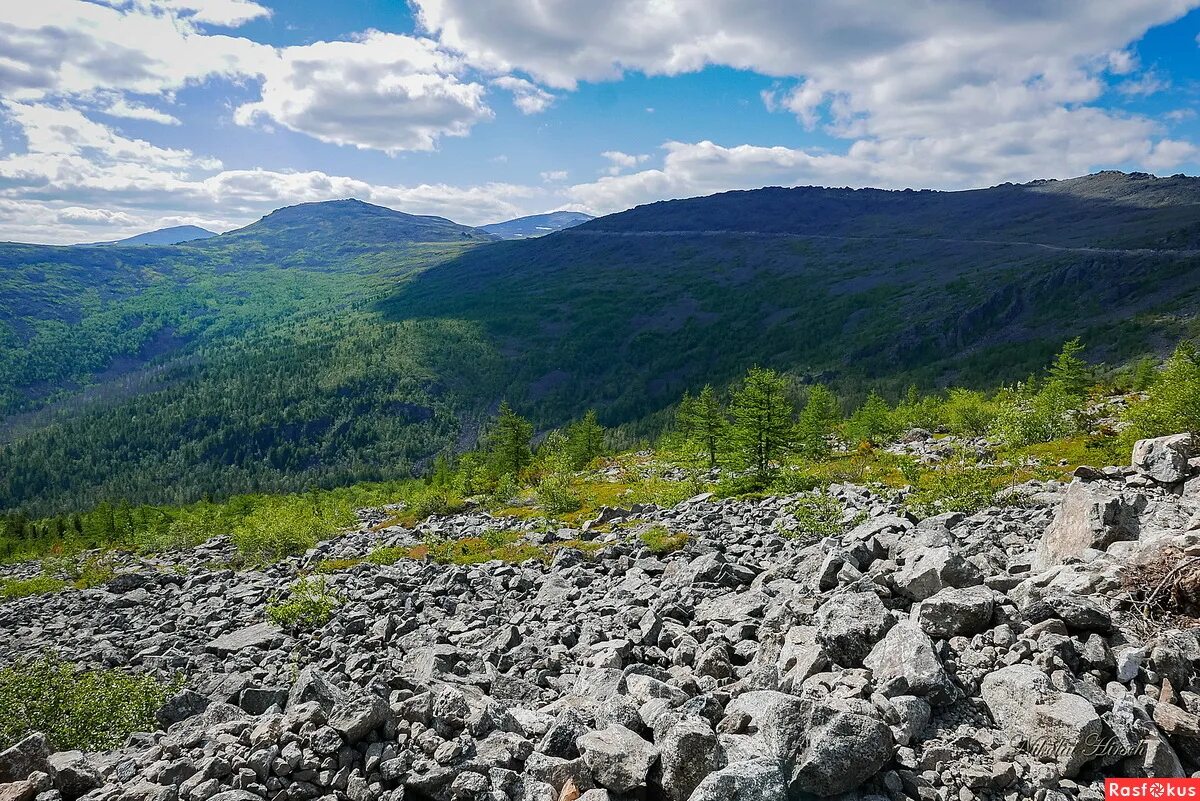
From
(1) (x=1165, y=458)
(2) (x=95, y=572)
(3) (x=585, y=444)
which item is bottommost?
(2) (x=95, y=572)

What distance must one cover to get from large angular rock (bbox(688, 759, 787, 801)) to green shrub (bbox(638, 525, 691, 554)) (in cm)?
1808

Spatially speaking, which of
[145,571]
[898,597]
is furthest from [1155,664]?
[145,571]

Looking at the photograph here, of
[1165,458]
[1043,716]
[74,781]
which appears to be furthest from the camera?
[1165,458]

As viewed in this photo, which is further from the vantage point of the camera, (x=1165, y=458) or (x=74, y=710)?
(x=1165, y=458)

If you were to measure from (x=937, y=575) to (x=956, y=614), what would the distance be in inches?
67.1

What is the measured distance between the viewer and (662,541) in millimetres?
26438

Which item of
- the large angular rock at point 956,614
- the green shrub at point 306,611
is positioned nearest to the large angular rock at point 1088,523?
the large angular rock at point 956,614

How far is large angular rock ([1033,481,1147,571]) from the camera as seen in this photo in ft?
45.5

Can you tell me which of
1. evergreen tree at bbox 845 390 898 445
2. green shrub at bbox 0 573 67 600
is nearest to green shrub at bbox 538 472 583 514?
green shrub at bbox 0 573 67 600

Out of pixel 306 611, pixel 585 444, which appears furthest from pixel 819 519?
pixel 585 444

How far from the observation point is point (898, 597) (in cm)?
1337

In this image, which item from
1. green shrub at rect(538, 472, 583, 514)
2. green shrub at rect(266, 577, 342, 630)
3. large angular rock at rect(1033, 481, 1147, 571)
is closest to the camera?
large angular rock at rect(1033, 481, 1147, 571)

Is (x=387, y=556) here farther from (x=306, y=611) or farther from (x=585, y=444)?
(x=585, y=444)

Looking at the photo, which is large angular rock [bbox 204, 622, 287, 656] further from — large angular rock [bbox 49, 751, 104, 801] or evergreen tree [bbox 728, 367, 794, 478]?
evergreen tree [bbox 728, 367, 794, 478]
